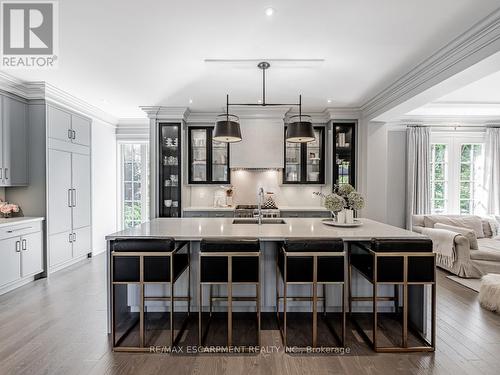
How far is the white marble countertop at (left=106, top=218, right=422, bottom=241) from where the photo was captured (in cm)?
268

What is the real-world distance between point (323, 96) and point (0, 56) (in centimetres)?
426

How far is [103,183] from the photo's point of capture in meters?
6.25

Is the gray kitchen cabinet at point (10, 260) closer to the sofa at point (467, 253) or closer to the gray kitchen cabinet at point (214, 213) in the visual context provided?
the gray kitchen cabinet at point (214, 213)

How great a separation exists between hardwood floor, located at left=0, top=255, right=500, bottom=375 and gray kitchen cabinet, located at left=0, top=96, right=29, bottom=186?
1.77 m

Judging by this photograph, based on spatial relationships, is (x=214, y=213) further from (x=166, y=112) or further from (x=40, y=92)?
(x=40, y=92)

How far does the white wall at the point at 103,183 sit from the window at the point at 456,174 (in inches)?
271

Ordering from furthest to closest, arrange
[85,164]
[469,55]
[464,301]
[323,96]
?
[85,164] < [323,96] < [464,301] < [469,55]

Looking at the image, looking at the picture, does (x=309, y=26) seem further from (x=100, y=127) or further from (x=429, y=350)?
(x=100, y=127)

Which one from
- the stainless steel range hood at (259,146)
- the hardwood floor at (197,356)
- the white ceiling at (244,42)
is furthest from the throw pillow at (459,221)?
the stainless steel range hood at (259,146)

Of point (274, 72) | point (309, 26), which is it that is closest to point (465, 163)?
point (274, 72)

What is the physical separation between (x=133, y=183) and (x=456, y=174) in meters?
7.10

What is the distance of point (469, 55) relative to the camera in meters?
2.86

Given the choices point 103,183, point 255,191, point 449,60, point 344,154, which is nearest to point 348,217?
point 449,60

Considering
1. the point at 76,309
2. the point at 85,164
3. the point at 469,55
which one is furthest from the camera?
the point at 85,164
